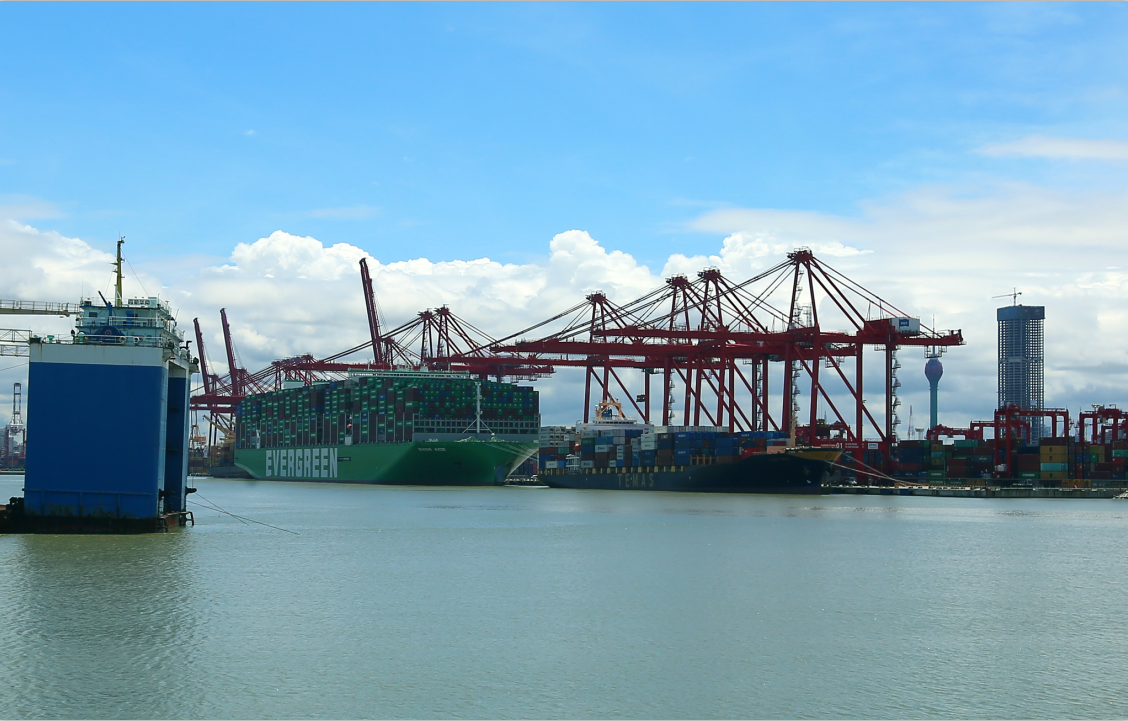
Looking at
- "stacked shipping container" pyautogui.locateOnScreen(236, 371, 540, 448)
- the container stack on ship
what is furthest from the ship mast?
"stacked shipping container" pyautogui.locateOnScreen(236, 371, 540, 448)

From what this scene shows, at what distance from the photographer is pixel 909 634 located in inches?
813

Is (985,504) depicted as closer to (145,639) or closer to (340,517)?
(340,517)

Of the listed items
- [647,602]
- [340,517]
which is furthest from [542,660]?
[340,517]

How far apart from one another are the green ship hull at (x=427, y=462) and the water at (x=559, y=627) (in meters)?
65.6

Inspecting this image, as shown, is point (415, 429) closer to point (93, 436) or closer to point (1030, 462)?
point (1030, 462)

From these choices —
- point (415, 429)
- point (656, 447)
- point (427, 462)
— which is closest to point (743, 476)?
point (656, 447)

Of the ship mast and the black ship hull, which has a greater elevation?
the ship mast

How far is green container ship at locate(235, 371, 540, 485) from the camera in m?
107

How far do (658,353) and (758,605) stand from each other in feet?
198

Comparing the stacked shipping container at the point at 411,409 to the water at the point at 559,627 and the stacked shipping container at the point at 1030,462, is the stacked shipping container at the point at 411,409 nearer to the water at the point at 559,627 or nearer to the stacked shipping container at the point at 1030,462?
the stacked shipping container at the point at 1030,462

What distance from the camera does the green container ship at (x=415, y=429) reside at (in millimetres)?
106875

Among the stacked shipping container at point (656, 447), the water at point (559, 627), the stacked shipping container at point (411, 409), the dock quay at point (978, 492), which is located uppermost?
the stacked shipping container at point (411, 409)

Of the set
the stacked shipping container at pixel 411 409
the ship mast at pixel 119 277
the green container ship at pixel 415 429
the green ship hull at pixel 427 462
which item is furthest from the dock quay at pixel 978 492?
the ship mast at pixel 119 277

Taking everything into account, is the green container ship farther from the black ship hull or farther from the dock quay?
the dock quay
